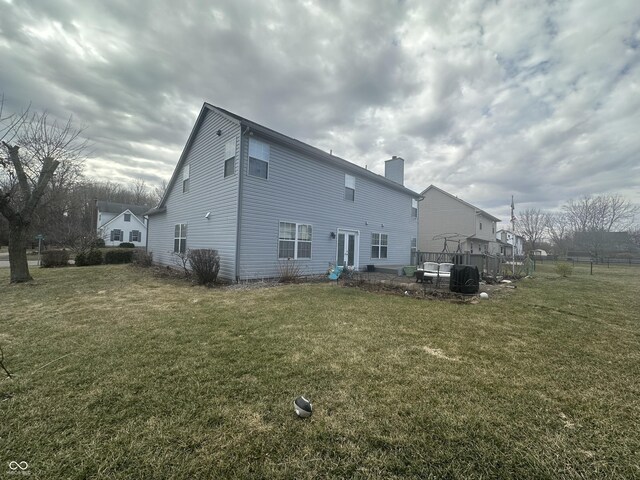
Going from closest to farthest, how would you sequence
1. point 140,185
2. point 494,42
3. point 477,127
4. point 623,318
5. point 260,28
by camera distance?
point 623,318 < point 494,42 < point 260,28 < point 477,127 < point 140,185

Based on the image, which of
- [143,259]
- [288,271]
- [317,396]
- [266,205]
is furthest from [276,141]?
[143,259]

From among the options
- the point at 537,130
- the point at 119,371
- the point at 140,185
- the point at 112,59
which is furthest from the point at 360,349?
the point at 140,185

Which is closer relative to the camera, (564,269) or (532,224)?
(564,269)

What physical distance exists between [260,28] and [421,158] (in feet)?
48.2

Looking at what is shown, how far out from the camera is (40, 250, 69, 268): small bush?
15406mm

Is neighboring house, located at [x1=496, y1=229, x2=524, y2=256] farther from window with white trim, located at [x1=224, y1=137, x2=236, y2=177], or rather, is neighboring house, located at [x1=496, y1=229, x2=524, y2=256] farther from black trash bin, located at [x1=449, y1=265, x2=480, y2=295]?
window with white trim, located at [x1=224, y1=137, x2=236, y2=177]

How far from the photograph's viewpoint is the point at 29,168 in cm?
1078

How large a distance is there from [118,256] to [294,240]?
14.7 metres

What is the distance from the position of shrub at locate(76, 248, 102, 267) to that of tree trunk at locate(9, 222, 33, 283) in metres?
7.65

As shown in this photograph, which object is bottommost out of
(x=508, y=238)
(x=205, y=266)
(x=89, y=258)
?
(x=89, y=258)

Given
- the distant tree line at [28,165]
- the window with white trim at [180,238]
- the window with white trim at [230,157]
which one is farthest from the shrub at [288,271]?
the distant tree line at [28,165]

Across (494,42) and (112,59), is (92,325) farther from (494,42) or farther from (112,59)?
(494,42)

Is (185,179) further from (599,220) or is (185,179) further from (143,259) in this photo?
(599,220)

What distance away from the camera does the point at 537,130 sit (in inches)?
584
